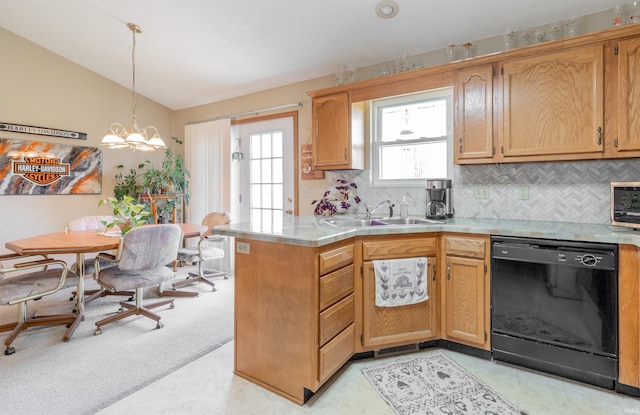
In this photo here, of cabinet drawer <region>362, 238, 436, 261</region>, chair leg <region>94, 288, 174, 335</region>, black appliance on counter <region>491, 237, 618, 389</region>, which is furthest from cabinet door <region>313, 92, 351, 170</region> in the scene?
chair leg <region>94, 288, 174, 335</region>

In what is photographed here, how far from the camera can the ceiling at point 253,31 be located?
2467 mm

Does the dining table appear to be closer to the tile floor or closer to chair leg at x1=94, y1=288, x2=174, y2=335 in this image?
chair leg at x1=94, y1=288, x2=174, y2=335

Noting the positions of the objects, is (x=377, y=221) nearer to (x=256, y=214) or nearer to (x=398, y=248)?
(x=398, y=248)

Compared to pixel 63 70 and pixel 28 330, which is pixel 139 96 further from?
pixel 28 330

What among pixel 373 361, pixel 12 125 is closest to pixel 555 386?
pixel 373 361

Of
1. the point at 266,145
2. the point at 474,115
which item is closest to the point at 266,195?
the point at 266,145

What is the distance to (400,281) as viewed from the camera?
2.18 meters

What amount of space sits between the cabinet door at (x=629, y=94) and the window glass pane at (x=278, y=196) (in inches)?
124

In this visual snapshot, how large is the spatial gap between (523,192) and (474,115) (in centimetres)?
76

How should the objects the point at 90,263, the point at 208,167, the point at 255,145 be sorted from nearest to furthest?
the point at 90,263 → the point at 255,145 → the point at 208,167

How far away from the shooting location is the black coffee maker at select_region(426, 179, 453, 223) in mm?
2627

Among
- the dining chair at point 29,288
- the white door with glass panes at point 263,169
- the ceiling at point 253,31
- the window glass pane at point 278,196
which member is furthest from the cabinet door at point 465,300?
the dining chair at point 29,288

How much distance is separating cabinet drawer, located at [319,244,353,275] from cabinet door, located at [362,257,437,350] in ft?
0.58

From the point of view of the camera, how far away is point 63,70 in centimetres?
395
